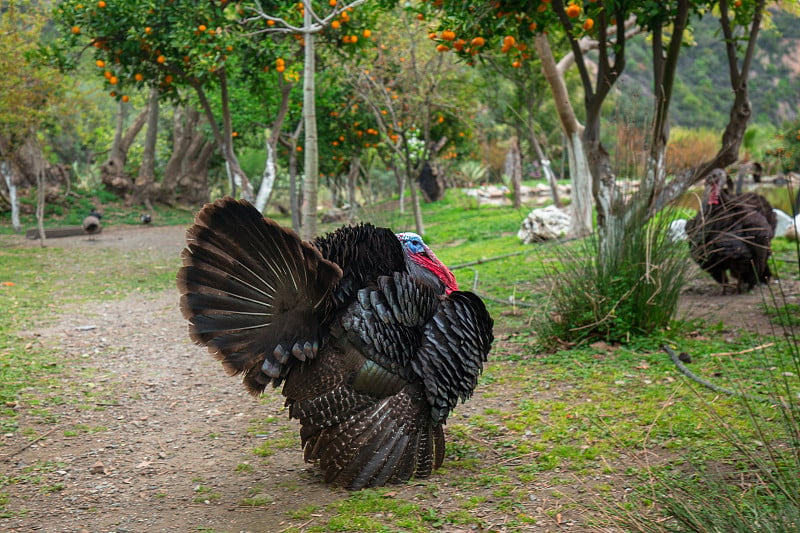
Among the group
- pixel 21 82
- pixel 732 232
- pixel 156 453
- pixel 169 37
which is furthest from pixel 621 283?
pixel 21 82

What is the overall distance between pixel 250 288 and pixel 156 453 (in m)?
1.50

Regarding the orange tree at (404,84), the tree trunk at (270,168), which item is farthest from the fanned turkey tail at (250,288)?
the orange tree at (404,84)

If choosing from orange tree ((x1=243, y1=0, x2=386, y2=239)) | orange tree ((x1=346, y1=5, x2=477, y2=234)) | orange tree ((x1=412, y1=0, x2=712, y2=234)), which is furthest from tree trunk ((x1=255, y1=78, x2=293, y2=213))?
orange tree ((x1=412, y1=0, x2=712, y2=234))

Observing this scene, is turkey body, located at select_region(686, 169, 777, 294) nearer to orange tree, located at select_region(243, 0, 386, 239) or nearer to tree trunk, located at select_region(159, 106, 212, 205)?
orange tree, located at select_region(243, 0, 386, 239)

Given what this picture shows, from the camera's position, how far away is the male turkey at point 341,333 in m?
3.61

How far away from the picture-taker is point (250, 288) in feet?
12.1

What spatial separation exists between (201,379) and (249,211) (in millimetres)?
3034

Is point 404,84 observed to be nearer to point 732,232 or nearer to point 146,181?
point 732,232

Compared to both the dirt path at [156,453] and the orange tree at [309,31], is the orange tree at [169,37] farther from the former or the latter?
the dirt path at [156,453]

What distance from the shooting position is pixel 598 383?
532cm

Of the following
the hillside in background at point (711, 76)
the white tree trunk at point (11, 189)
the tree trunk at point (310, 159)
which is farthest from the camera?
the hillside in background at point (711, 76)

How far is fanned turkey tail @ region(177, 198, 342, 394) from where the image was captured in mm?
3582

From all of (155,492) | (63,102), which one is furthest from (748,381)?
(63,102)

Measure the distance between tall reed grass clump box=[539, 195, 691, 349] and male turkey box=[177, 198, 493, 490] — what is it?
87.5 inches
